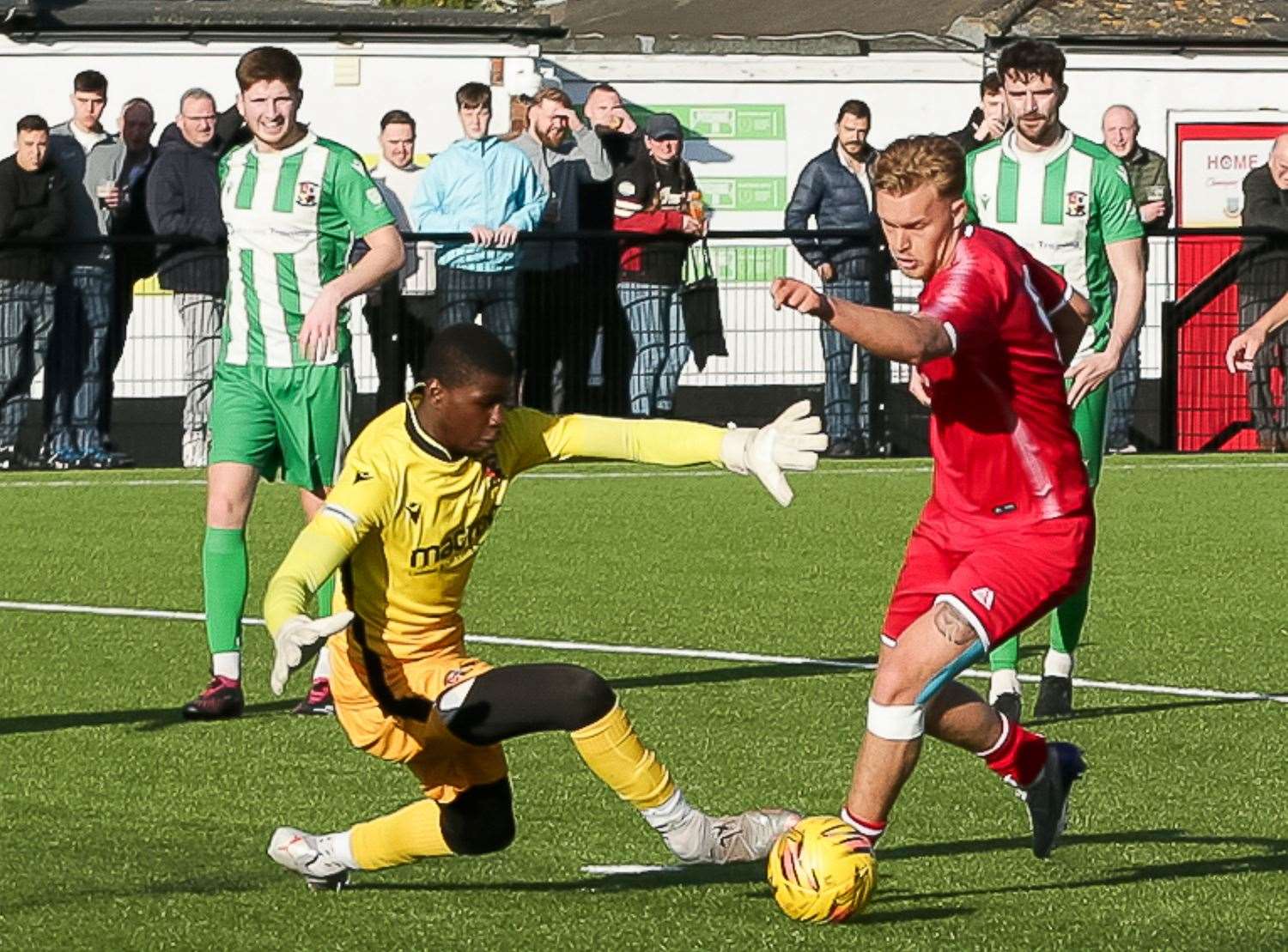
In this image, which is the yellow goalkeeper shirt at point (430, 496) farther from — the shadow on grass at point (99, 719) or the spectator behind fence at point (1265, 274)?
the spectator behind fence at point (1265, 274)

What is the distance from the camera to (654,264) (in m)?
18.3

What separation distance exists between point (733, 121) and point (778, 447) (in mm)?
17464

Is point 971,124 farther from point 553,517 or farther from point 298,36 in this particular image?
point 298,36

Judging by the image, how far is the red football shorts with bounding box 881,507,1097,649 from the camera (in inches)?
252

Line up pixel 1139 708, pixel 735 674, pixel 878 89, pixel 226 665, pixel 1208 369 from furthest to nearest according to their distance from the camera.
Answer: pixel 878 89 < pixel 1208 369 < pixel 735 674 < pixel 1139 708 < pixel 226 665

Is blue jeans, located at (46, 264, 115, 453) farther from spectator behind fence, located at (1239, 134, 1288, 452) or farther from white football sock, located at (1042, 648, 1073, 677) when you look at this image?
white football sock, located at (1042, 648, 1073, 677)

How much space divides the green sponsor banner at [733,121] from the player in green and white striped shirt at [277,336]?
540 inches

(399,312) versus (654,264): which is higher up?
(654,264)

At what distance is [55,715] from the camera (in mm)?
9336

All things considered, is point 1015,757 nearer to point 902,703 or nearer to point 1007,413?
point 902,703

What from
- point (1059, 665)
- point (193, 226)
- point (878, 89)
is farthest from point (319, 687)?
point (878, 89)

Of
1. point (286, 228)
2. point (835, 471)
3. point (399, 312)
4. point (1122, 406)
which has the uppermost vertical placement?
point (286, 228)

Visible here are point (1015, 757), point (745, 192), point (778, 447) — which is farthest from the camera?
point (745, 192)

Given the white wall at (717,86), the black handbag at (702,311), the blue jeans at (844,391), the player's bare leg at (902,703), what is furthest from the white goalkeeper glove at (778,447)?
the white wall at (717,86)
